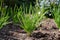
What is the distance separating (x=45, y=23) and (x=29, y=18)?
0.89 metres

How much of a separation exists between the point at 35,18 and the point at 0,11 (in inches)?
53.2

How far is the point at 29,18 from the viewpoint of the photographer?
3617 mm

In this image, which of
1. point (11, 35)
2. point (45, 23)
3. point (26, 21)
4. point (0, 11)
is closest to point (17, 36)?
point (11, 35)

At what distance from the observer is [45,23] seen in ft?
14.5

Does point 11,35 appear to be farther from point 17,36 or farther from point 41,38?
point 41,38

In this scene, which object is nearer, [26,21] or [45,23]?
[26,21]

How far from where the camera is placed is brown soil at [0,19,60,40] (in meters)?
3.63

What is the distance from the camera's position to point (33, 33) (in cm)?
378

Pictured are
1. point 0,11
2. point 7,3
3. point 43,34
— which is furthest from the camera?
point 7,3

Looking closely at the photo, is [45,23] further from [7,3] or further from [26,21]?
[7,3]

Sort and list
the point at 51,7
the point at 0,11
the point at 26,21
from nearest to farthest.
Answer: the point at 26,21 → the point at 0,11 → the point at 51,7

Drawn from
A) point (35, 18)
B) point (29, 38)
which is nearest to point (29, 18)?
point (35, 18)

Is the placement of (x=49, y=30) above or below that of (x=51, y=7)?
below

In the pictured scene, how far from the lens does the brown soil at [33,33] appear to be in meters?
3.63
